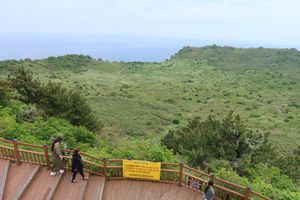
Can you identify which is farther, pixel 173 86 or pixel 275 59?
pixel 275 59

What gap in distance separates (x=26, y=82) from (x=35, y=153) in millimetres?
13796

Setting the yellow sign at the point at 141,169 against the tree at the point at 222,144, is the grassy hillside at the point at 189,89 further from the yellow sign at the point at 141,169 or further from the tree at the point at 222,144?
the yellow sign at the point at 141,169

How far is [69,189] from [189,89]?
47924 millimetres

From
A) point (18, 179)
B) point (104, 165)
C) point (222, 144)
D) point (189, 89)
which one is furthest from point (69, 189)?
point (189, 89)

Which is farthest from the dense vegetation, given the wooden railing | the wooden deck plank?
the wooden deck plank

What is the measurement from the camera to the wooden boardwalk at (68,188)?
10.7 m

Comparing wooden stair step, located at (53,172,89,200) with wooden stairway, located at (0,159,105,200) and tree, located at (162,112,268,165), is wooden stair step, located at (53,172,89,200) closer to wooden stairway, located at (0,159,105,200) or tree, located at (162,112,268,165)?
wooden stairway, located at (0,159,105,200)

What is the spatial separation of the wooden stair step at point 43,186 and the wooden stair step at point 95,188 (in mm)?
1194

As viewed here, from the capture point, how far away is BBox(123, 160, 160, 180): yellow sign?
11797 mm

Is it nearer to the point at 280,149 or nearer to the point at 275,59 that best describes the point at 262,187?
the point at 280,149

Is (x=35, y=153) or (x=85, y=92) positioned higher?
(x=35, y=153)

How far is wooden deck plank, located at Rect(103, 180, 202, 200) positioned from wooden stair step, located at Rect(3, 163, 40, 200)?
2.94 metres

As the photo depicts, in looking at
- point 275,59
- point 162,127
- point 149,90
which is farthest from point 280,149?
point 275,59

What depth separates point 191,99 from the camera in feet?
162
